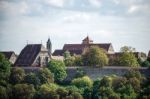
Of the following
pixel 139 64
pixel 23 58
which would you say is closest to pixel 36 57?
pixel 23 58

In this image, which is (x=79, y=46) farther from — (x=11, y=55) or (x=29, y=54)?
(x=29, y=54)

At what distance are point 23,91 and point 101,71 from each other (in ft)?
32.1

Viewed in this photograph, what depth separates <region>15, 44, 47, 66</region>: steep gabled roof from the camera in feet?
221

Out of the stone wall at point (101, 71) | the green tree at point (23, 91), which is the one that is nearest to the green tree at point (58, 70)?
the stone wall at point (101, 71)

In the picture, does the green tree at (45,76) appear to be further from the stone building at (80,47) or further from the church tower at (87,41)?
the church tower at (87,41)

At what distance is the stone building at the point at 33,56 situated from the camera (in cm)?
6706

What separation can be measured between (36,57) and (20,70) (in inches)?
374

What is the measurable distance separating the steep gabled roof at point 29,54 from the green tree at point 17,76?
8.73m

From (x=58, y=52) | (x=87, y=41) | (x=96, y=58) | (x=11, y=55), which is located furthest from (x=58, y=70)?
(x=87, y=41)

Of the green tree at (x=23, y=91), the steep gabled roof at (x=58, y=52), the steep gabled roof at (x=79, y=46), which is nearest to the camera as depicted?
the green tree at (x=23, y=91)

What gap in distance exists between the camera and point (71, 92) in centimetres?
5134

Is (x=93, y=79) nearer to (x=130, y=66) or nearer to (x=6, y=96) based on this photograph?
(x=130, y=66)

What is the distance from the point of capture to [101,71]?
193 ft

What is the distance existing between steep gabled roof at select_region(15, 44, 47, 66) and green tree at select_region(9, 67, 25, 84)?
8.73m
